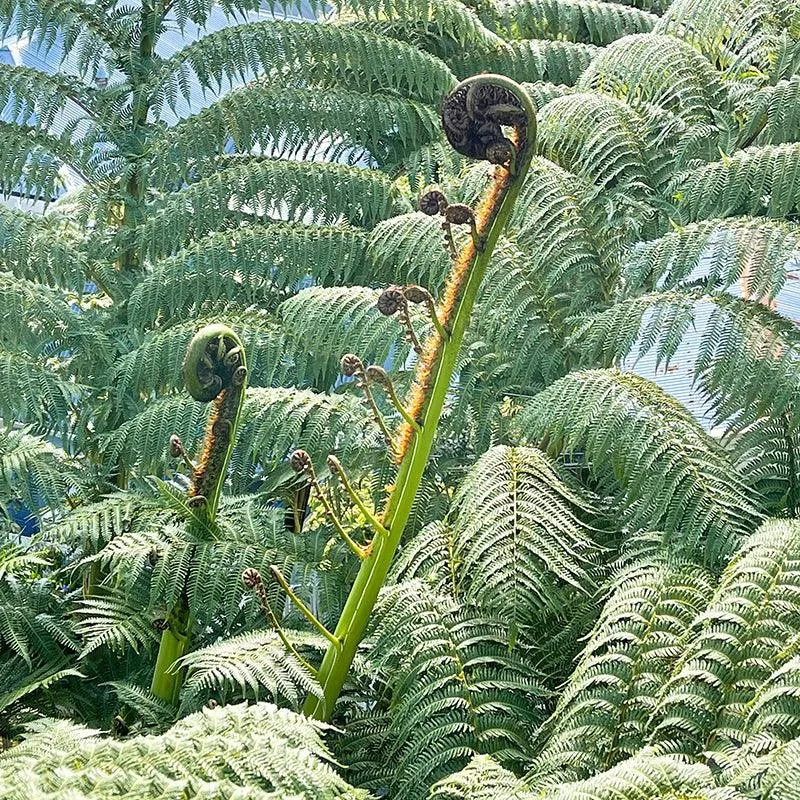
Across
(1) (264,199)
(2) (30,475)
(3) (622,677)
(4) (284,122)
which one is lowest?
(2) (30,475)

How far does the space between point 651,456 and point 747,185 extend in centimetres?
76

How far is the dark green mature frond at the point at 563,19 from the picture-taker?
145 inches

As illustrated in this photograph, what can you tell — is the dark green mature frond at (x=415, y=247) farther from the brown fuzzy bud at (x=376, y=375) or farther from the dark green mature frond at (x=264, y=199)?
the brown fuzzy bud at (x=376, y=375)

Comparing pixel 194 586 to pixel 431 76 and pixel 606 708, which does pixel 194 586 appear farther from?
pixel 431 76

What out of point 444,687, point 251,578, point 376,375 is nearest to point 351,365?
point 376,375

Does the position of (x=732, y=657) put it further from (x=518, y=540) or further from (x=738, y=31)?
(x=738, y=31)

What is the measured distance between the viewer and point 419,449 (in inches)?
72.6

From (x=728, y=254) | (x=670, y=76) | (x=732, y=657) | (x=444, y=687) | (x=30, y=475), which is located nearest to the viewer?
(x=732, y=657)

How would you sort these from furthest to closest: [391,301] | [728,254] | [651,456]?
1. [728,254]
2. [651,456]
3. [391,301]

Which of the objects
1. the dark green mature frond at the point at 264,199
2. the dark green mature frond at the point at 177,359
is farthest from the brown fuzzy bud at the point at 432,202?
the dark green mature frond at the point at 264,199

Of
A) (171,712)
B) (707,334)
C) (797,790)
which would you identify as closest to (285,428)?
(171,712)

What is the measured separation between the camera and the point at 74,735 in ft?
5.11

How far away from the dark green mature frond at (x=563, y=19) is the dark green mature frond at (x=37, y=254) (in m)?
1.51

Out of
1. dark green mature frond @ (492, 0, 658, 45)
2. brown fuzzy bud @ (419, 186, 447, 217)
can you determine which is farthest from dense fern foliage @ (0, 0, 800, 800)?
dark green mature frond @ (492, 0, 658, 45)
